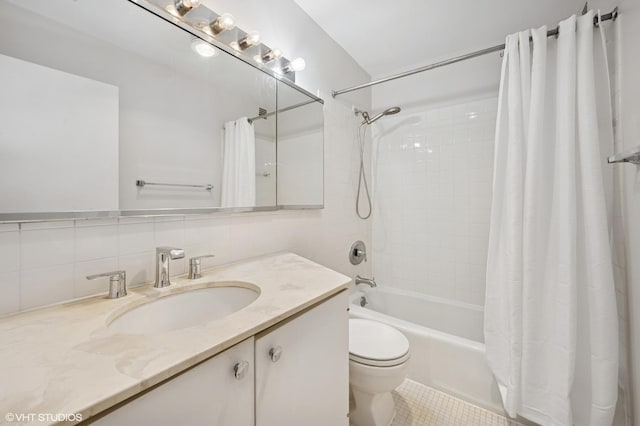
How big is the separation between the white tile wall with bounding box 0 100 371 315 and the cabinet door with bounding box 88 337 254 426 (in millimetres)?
566

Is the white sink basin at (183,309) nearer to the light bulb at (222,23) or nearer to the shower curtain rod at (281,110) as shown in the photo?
the shower curtain rod at (281,110)

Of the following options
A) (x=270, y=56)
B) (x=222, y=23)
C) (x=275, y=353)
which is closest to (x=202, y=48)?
(x=222, y=23)

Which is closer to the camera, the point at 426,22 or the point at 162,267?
the point at 162,267

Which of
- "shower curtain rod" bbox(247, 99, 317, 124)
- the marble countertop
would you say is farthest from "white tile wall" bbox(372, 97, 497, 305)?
the marble countertop

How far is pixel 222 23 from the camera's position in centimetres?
109

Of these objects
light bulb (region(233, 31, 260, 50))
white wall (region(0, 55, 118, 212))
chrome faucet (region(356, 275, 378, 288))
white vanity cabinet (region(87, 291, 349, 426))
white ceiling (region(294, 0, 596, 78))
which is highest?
white ceiling (region(294, 0, 596, 78))

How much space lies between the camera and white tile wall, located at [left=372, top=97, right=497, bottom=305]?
76.1 inches

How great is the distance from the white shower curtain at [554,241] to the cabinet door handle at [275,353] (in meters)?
1.21

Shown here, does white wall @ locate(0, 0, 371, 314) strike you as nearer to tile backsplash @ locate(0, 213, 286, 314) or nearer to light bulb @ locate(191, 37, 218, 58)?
tile backsplash @ locate(0, 213, 286, 314)

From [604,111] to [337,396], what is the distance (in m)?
1.71

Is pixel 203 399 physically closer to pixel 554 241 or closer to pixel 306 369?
pixel 306 369

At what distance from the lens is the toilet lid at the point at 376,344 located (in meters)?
1.16

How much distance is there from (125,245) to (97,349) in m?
0.47

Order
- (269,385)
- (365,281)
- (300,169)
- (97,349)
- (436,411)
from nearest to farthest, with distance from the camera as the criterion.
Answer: (97,349) < (269,385) < (436,411) < (300,169) < (365,281)
